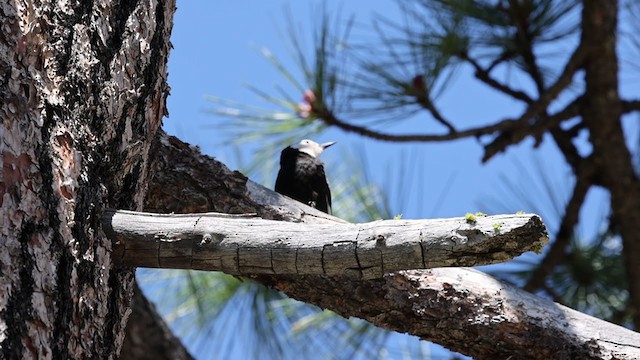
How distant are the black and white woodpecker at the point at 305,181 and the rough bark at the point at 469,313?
2.26 ft

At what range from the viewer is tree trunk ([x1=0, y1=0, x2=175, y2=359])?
3.29ft

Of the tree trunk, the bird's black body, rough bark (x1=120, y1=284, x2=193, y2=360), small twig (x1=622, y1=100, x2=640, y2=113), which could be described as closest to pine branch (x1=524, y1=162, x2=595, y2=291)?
small twig (x1=622, y1=100, x2=640, y2=113)

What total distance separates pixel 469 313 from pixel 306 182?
32.0 inches

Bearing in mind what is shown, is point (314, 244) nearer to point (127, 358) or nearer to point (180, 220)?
point (180, 220)

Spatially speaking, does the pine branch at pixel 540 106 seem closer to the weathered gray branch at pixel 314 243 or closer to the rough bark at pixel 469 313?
the rough bark at pixel 469 313

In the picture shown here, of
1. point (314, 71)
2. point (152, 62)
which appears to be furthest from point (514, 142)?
point (152, 62)

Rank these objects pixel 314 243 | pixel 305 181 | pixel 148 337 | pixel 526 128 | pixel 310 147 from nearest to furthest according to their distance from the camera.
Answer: pixel 314 243, pixel 148 337, pixel 305 181, pixel 526 128, pixel 310 147

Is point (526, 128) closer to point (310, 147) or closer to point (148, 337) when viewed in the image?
point (310, 147)

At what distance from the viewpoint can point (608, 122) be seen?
93.9 inches

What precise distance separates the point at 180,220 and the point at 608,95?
154 cm

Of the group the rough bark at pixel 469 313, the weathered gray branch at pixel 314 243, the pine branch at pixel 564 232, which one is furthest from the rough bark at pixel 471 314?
the pine branch at pixel 564 232

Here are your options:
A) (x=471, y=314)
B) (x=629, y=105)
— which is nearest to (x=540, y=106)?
(x=629, y=105)

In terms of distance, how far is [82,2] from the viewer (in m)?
1.19

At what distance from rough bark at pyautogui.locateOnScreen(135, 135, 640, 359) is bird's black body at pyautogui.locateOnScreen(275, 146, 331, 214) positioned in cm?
69
